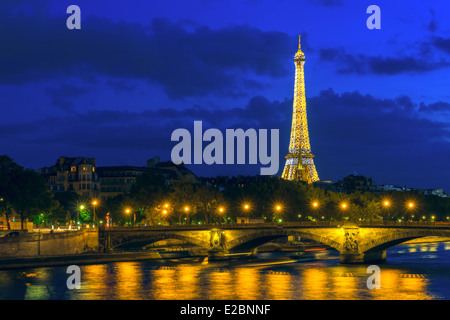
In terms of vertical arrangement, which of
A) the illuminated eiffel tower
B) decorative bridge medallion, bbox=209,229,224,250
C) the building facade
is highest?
the illuminated eiffel tower

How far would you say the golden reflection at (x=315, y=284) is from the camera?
60125 mm

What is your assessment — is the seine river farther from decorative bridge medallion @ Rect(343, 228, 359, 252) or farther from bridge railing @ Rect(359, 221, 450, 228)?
bridge railing @ Rect(359, 221, 450, 228)

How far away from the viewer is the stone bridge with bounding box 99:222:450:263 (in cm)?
8388

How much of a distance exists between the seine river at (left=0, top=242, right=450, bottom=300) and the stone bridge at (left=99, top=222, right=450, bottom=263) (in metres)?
2.72

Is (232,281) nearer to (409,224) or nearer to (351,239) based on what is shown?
(351,239)

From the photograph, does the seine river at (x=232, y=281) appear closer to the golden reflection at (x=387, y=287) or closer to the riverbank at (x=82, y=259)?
the golden reflection at (x=387, y=287)

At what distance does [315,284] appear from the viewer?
66.8 meters

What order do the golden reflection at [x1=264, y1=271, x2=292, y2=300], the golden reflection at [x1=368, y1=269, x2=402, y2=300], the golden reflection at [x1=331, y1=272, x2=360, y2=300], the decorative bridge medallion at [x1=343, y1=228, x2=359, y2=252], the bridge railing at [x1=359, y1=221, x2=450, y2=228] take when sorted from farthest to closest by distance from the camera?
the decorative bridge medallion at [x1=343, y1=228, x2=359, y2=252] → the bridge railing at [x1=359, y1=221, x2=450, y2=228] → the golden reflection at [x1=264, y1=271, x2=292, y2=300] → the golden reflection at [x1=331, y1=272, x2=360, y2=300] → the golden reflection at [x1=368, y1=269, x2=402, y2=300]

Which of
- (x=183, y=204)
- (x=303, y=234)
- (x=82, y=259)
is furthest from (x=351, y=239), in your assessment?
(x=183, y=204)

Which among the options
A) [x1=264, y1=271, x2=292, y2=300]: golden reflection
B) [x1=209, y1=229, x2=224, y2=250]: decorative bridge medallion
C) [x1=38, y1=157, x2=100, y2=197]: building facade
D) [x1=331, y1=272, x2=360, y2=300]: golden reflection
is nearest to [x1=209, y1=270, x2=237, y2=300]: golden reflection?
[x1=264, y1=271, x2=292, y2=300]: golden reflection

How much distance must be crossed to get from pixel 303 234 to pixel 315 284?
969 inches

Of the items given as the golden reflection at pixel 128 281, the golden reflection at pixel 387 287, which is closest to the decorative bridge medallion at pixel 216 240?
the golden reflection at pixel 128 281

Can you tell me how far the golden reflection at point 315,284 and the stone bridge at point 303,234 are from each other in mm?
9989

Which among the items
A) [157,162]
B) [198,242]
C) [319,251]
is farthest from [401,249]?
[157,162]
